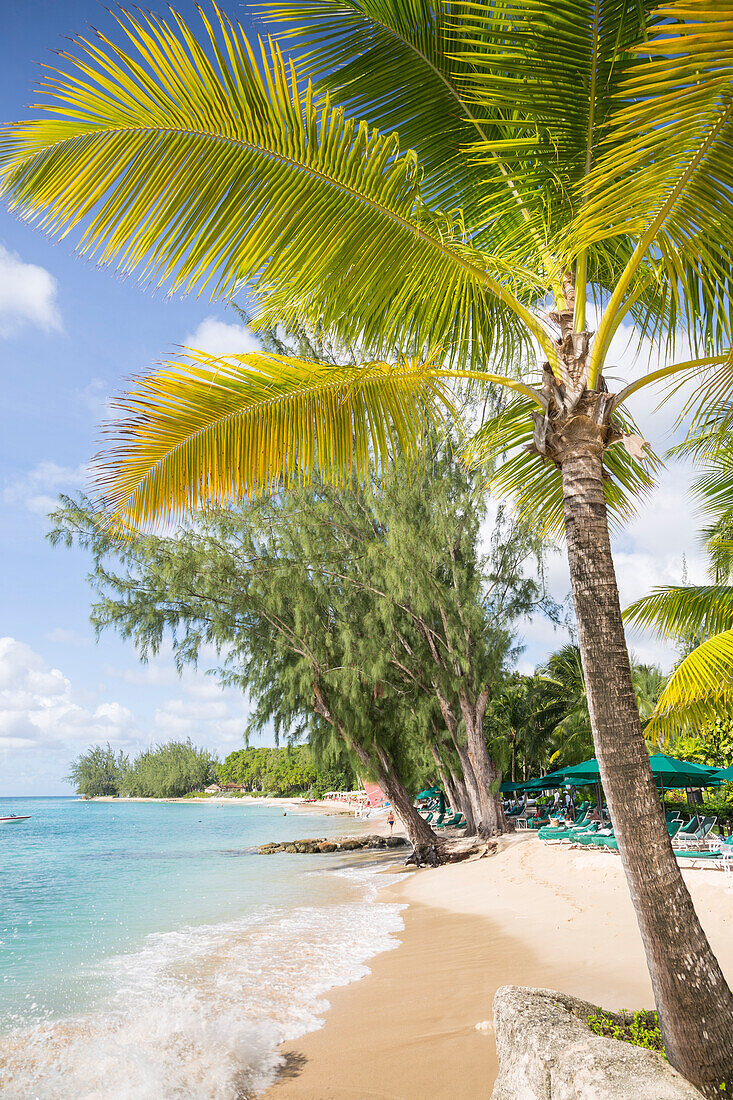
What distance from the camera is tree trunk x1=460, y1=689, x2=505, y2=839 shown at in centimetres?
1861

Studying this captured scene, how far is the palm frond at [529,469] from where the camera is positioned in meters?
5.01

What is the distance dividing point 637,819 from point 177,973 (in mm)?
9021

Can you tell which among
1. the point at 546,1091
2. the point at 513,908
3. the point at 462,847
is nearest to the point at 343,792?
the point at 462,847

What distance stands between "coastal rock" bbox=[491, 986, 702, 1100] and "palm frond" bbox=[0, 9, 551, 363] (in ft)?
11.4

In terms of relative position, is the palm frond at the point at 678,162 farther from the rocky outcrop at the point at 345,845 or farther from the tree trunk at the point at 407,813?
the rocky outcrop at the point at 345,845

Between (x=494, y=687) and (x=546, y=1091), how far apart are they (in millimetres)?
15931

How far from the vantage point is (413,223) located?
3.63m

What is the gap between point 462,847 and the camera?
19.3m

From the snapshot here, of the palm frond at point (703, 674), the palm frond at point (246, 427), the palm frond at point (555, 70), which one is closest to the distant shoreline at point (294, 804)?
the palm frond at point (703, 674)

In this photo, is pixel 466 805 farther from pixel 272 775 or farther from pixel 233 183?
pixel 272 775

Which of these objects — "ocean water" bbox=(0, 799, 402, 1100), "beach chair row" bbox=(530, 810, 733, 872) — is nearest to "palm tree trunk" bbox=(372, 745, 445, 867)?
"ocean water" bbox=(0, 799, 402, 1100)

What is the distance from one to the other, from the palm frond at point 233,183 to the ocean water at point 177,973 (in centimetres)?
610

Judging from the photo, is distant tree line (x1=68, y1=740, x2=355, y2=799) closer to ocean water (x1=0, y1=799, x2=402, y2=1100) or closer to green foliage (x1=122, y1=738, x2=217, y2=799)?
green foliage (x1=122, y1=738, x2=217, y2=799)

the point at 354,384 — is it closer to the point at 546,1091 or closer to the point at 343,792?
the point at 546,1091
